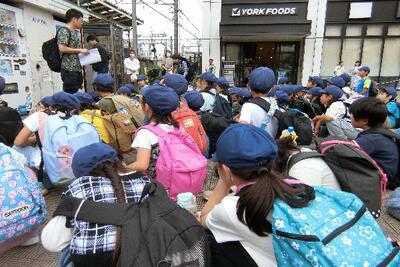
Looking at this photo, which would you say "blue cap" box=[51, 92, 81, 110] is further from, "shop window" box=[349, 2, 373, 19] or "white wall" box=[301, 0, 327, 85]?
"shop window" box=[349, 2, 373, 19]

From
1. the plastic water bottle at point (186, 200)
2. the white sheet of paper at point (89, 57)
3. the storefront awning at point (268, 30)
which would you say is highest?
the storefront awning at point (268, 30)

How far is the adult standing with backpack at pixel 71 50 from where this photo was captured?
15.4 ft

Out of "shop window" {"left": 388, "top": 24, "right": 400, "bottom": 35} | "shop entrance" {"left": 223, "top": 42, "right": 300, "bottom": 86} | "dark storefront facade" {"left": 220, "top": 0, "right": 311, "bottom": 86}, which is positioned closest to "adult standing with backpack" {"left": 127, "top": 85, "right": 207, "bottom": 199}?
"dark storefront facade" {"left": 220, "top": 0, "right": 311, "bottom": 86}

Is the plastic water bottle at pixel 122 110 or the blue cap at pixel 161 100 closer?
the blue cap at pixel 161 100

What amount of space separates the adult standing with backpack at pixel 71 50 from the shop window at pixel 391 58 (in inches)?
562

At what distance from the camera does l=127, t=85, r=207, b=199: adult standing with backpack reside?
264cm

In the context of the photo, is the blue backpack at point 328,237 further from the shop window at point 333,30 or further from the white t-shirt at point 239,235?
the shop window at point 333,30

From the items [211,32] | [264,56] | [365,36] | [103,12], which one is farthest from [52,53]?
[365,36]

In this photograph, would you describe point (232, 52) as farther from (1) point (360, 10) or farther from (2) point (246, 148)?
(2) point (246, 148)

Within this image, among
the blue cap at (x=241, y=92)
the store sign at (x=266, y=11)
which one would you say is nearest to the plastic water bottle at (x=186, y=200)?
the blue cap at (x=241, y=92)

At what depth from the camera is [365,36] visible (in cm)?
1452

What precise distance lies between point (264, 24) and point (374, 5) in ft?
16.1

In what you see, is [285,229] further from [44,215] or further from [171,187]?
[44,215]

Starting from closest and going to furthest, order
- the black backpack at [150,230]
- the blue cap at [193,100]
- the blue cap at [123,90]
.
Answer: the black backpack at [150,230]
the blue cap at [193,100]
the blue cap at [123,90]
